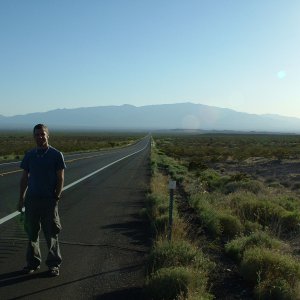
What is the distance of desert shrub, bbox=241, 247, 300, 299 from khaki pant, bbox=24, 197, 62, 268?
2.55 metres

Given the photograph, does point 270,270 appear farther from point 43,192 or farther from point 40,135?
point 40,135

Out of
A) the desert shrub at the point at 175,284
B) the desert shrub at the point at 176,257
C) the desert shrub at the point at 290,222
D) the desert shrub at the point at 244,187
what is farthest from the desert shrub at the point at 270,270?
the desert shrub at the point at 244,187

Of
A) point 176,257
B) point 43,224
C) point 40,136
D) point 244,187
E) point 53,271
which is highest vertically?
point 40,136

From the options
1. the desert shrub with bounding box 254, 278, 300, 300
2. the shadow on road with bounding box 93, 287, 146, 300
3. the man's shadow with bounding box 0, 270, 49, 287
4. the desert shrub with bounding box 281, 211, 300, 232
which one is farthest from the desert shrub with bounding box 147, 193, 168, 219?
the desert shrub with bounding box 254, 278, 300, 300

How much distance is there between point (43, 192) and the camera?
245 inches

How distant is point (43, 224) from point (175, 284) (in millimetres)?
2056

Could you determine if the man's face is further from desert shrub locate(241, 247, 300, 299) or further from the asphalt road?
desert shrub locate(241, 247, 300, 299)

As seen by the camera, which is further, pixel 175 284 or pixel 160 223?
pixel 160 223

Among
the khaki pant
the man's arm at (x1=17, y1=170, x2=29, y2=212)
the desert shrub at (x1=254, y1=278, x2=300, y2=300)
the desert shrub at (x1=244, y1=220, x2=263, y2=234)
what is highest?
the man's arm at (x1=17, y1=170, x2=29, y2=212)

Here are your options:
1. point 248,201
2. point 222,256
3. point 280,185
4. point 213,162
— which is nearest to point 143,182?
point 280,185

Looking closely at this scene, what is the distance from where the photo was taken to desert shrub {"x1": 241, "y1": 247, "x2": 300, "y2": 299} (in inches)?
219

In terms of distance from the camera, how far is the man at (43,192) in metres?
6.21

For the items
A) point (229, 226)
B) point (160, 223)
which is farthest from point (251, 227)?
point (160, 223)

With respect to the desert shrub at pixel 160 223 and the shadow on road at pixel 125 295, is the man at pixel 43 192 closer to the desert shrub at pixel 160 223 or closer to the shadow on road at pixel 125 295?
the shadow on road at pixel 125 295
